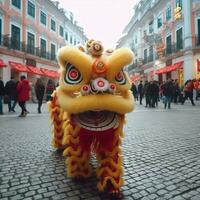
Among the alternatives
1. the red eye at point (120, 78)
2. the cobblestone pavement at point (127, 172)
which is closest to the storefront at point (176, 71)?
the cobblestone pavement at point (127, 172)

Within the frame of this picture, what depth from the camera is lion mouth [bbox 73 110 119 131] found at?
2.51 meters

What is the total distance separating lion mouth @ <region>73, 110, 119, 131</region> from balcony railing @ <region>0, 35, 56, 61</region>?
22.5m

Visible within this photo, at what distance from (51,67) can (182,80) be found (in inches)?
667

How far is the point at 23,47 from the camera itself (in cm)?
2633

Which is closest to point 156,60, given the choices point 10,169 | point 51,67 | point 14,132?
point 51,67

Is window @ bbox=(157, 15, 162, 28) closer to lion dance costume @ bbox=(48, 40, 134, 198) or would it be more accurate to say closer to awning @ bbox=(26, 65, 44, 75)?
awning @ bbox=(26, 65, 44, 75)

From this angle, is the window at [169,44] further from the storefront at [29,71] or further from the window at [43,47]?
the window at [43,47]

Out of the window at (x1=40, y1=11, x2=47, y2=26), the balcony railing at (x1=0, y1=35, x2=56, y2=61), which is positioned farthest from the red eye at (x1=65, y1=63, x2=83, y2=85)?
the window at (x1=40, y1=11, x2=47, y2=26)

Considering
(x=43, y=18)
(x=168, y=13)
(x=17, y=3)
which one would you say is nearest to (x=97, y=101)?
(x=17, y=3)

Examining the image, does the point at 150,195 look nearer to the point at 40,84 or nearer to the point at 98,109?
the point at 98,109

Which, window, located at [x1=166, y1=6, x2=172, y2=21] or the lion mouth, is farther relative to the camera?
window, located at [x1=166, y1=6, x2=172, y2=21]

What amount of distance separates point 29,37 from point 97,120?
28.2m

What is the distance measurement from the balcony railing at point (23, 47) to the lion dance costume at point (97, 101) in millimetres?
22426

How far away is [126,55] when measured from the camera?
2479 millimetres
